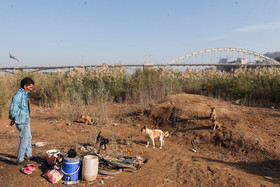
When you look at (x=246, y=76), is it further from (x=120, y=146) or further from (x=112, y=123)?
(x=120, y=146)

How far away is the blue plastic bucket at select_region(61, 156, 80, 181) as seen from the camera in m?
3.47

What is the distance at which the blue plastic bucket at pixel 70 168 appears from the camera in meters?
3.47

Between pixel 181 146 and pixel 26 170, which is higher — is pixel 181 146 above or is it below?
below

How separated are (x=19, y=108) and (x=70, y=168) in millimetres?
1542

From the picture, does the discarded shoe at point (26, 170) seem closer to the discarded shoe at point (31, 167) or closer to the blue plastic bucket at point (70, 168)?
the discarded shoe at point (31, 167)

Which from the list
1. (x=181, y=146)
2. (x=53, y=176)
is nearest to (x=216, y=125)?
(x=181, y=146)

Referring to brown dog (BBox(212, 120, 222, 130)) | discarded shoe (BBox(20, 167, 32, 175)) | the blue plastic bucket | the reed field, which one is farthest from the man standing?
the reed field

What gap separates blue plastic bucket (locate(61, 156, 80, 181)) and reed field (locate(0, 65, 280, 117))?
6.44 metres

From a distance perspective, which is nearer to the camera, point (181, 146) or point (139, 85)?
point (181, 146)

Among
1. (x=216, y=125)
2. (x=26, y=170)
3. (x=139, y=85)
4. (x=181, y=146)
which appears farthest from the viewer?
(x=139, y=85)

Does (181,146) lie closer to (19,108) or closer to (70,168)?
(70,168)

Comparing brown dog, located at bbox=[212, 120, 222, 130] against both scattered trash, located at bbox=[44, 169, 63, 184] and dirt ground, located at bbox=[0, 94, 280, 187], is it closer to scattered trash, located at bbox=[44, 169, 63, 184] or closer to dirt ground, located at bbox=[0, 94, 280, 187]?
dirt ground, located at bbox=[0, 94, 280, 187]

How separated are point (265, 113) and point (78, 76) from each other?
10906mm

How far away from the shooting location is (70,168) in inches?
137
